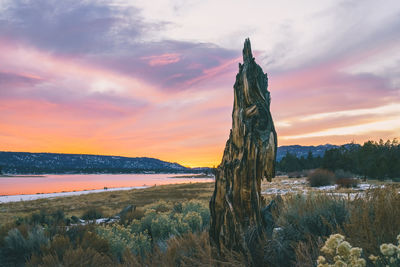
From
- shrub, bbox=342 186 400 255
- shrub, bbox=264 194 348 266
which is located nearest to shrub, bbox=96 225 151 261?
shrub, bbox=264 194 348 266

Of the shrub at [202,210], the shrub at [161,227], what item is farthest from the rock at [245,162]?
the shrub at [202,210]

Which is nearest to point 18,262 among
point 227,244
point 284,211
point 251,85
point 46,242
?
point 46,242

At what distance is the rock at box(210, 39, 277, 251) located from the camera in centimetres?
472

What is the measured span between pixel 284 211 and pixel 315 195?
0.79 m

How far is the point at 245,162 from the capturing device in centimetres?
478

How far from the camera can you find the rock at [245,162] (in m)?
4.72

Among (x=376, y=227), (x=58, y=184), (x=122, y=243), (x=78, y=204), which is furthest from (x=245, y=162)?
(x=58, y=184)

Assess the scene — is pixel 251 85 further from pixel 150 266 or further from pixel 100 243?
pixel 100 243

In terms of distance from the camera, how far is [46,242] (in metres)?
6.37

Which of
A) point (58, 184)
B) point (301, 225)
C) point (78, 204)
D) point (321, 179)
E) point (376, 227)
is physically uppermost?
point (376, 227)

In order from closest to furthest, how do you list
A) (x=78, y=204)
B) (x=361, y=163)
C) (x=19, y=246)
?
(x=19, y=246), (x=78, y=204), (x=361, y=163)

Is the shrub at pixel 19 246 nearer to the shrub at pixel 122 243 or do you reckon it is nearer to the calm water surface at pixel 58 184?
the shrub at pixel 122 243

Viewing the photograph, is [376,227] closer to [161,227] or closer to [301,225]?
[301,225]

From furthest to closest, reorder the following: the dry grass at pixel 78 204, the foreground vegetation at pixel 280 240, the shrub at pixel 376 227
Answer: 1. the dry grass at pixel 78 204
2. the foreground vegetation at pixel 280 240
3. the shrub at pixel 376 227
